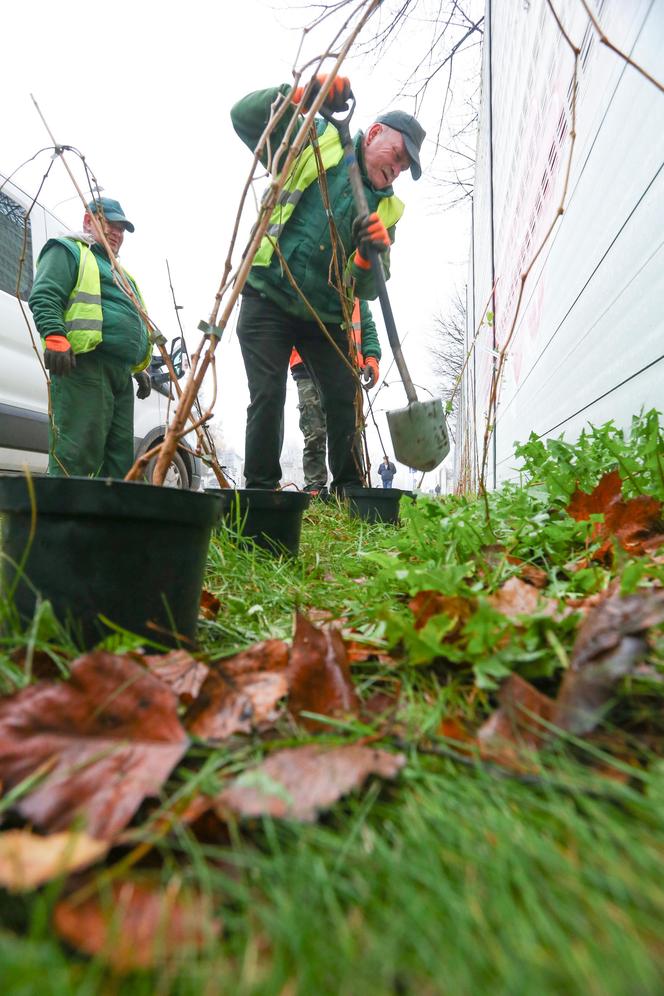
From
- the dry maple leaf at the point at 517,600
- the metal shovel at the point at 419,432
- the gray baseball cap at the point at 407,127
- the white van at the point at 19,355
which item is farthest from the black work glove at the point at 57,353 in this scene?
the dry maple leaf at the point at 517,600

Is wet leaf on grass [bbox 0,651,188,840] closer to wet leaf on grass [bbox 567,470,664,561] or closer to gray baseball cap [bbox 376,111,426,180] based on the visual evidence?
wet leaf on grass [bbox 567,470,664,561]

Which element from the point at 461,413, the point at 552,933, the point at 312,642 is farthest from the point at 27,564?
the point at 461,413

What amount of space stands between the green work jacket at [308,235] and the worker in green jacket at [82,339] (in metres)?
1.02

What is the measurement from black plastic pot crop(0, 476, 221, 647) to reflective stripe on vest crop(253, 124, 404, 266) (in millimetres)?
2158

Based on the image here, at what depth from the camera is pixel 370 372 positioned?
4016 mm

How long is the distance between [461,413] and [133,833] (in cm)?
1194

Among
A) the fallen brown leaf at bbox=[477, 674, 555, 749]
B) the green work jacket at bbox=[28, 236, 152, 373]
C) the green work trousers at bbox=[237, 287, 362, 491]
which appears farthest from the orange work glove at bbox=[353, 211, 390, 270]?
the fallen brown leaf at bbox=[477, 674, 555, 749]

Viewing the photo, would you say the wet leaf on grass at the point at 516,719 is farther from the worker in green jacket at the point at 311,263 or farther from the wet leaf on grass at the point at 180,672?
the worker in green jacket at the point at 311,263

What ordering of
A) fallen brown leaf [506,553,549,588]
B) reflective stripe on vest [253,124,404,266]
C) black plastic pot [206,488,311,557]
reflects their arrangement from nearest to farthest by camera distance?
fallen brown leaf [506,553,549,588]
black plastic pot [206,488,311,557]
reflective stripe on vest [253,124,404,266]

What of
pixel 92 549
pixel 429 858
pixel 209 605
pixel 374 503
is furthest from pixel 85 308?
pixel 429 858

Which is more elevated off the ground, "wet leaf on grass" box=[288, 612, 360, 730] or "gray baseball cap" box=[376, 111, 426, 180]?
"gray baseball cap" box=[376, 111, 426, 180]

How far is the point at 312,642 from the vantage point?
92cm

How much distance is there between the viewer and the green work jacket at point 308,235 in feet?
9.60

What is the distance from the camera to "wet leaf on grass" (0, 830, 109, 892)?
0.45 meters
